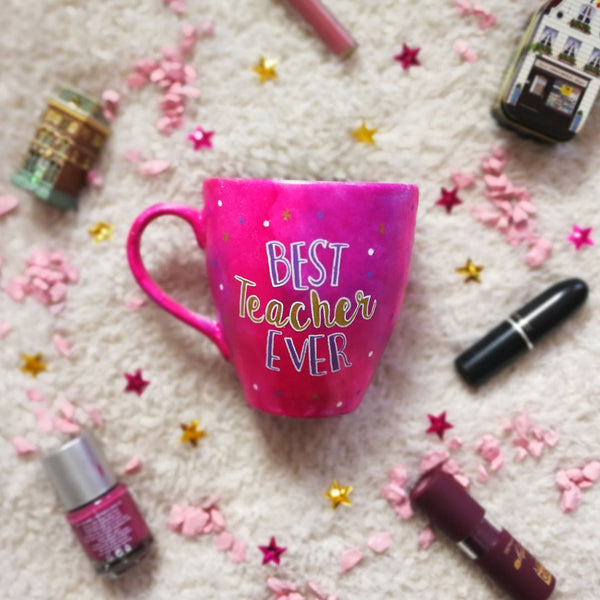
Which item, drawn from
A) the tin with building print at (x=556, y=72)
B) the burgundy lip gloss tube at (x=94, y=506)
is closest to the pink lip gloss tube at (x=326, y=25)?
the tin with building print at (x=556, y=72)

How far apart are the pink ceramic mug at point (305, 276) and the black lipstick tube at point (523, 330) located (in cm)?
10

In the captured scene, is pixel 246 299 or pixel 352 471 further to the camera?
pixel 352 471

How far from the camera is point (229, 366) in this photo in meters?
0.55

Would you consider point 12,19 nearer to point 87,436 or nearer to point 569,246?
point 87,436

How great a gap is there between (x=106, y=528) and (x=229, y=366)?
0.52 feet

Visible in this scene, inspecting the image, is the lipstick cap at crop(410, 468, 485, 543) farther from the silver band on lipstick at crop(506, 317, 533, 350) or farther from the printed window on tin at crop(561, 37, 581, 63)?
the printed window on tin at crop(561, 37, 581, 63)

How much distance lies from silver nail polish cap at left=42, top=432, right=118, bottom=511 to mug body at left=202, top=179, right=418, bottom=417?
0.15 meters

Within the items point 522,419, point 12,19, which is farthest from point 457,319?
point 12,19

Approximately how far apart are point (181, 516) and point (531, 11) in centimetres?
51

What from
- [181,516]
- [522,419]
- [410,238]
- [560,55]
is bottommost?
[181,516]

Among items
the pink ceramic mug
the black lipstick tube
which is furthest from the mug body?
the black lipstick tube

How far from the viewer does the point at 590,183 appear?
21.3 inches

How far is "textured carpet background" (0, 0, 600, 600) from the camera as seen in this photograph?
0.54 m

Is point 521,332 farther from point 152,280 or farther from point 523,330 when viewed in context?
point 152,280
